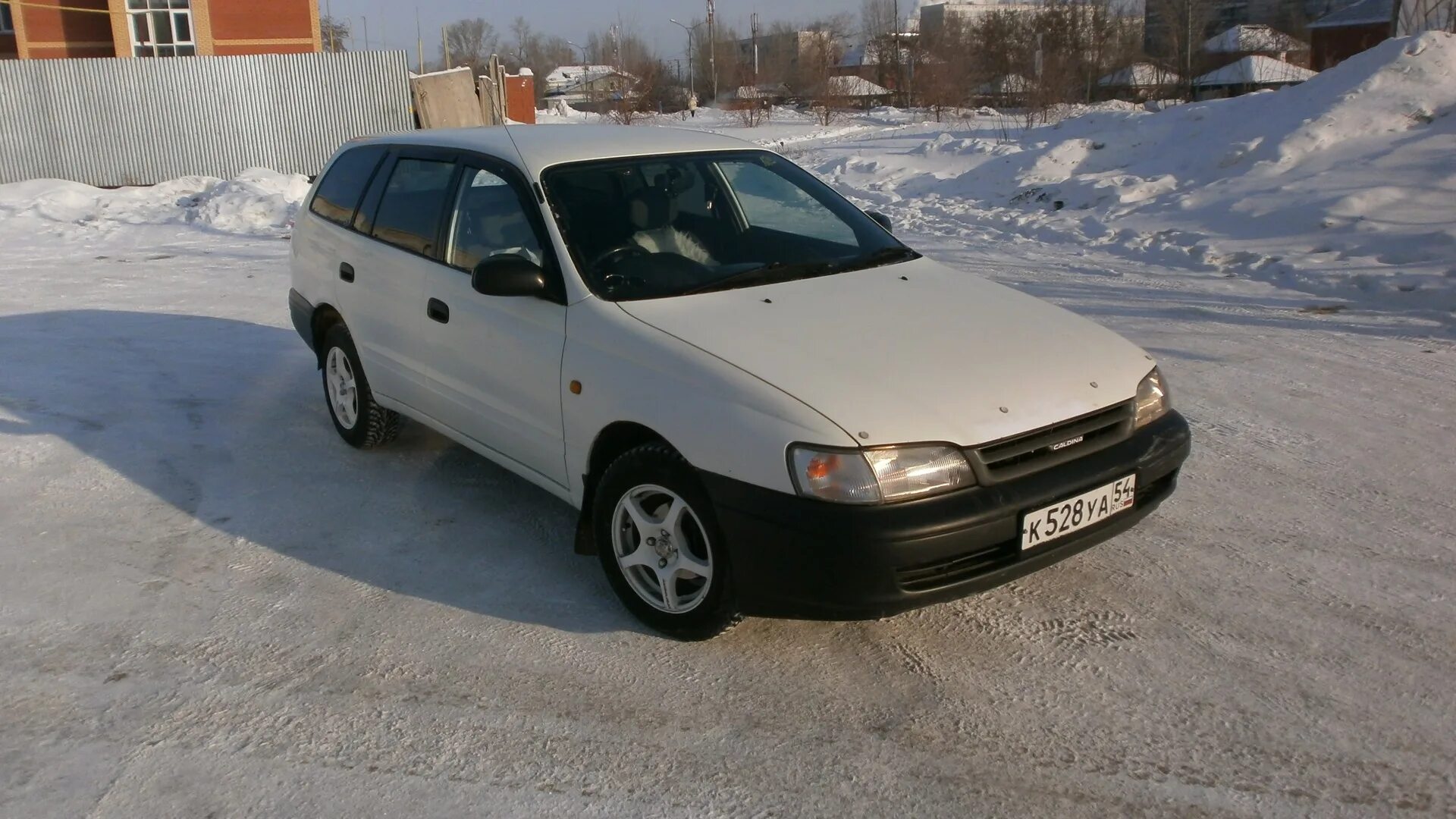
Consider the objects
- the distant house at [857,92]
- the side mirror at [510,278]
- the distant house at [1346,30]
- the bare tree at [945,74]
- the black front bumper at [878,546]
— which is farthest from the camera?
the distant house at [857,92]

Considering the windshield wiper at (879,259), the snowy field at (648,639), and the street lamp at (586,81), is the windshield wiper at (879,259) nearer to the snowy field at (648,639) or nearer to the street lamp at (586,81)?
the snowy field at (648,639)

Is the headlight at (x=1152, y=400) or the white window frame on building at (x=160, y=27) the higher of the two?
the white window frame on building at (x=160, y=27)

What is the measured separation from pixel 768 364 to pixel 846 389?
0.87ft

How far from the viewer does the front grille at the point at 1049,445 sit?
3.39 m

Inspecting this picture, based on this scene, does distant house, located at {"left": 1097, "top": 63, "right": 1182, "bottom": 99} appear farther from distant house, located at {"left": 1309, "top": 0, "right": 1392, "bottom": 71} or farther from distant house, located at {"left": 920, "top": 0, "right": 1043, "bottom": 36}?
distant house, located at {"left": 1309, "top": 0, "right": 1392, "bottom": 71}

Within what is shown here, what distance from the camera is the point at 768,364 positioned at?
354 cm

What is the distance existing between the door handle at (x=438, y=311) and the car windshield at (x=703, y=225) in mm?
687

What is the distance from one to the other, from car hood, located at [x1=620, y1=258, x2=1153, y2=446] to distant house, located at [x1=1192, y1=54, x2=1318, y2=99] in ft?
101

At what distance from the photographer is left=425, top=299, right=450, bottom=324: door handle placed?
471cm

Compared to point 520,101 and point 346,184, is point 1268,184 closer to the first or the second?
point 346,184

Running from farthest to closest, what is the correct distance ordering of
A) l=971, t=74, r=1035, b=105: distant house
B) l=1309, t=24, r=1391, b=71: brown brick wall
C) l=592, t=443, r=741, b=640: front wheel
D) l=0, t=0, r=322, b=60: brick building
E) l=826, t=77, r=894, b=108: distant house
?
l=826, t=77, r=894, b=108: distant house, l=1309, t=24, r=1391, b=71: brown brick wall, l=0, t=0, r=322, b=60: brick building, l=971, t=74, r=1035, b=105: distant house, l=592, t=443, r=741, b=640: front wheel

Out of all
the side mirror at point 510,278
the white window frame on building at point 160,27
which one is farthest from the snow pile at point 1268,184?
the white window frame on building at point 160,27

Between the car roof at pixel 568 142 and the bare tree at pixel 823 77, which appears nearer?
the car roof at pixel 568 142

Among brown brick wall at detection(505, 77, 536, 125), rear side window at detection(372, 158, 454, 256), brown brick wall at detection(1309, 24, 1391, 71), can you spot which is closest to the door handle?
rear side window at detection(372, 158, 454, 256)
